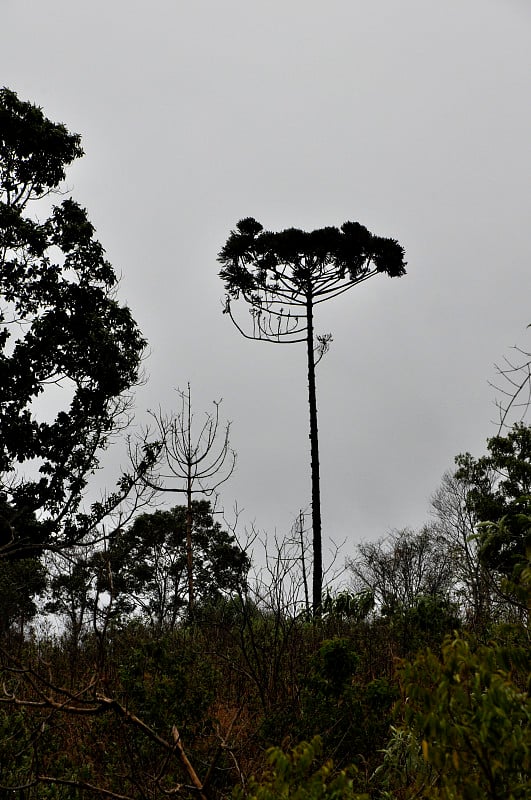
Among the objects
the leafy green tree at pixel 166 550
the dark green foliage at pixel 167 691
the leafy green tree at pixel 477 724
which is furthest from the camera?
the leafy green tree at pixel 166 550

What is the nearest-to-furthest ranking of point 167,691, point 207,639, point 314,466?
1. point 167,691
2. point 207,639
3. point 314,466

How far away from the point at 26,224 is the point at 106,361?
323 centimetres

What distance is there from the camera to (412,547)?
33.5 m

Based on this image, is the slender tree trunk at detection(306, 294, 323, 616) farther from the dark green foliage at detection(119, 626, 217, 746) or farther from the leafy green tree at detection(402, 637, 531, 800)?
the leafy green tree at detection(402, 637, 531, 800)

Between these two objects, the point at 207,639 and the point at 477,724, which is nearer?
the point at 477,724

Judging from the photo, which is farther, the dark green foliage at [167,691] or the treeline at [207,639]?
the dark green foliage at [167,691]

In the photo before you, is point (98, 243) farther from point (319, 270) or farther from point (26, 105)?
point (319, 270)

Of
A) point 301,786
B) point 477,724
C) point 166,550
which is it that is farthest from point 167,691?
point 166,550

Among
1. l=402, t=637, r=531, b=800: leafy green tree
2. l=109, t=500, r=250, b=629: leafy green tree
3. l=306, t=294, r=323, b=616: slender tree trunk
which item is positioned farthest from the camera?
l=109, t=500, r=250, b=629: leafy green tree

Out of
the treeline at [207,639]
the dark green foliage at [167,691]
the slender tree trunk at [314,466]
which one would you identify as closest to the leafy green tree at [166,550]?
the treeline at [207,639]

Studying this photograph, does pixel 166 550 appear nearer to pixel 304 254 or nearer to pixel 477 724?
pixel 304 254

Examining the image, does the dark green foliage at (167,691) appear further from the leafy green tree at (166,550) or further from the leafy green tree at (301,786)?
the leafy green tree at (166,550)

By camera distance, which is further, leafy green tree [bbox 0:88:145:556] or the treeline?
leafy green tree [bbox 0:88:145:556]

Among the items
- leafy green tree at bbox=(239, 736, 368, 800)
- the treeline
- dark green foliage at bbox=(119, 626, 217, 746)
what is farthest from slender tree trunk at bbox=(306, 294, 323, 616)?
leafy green tree at bbox=(239, 736, 368, 800)
